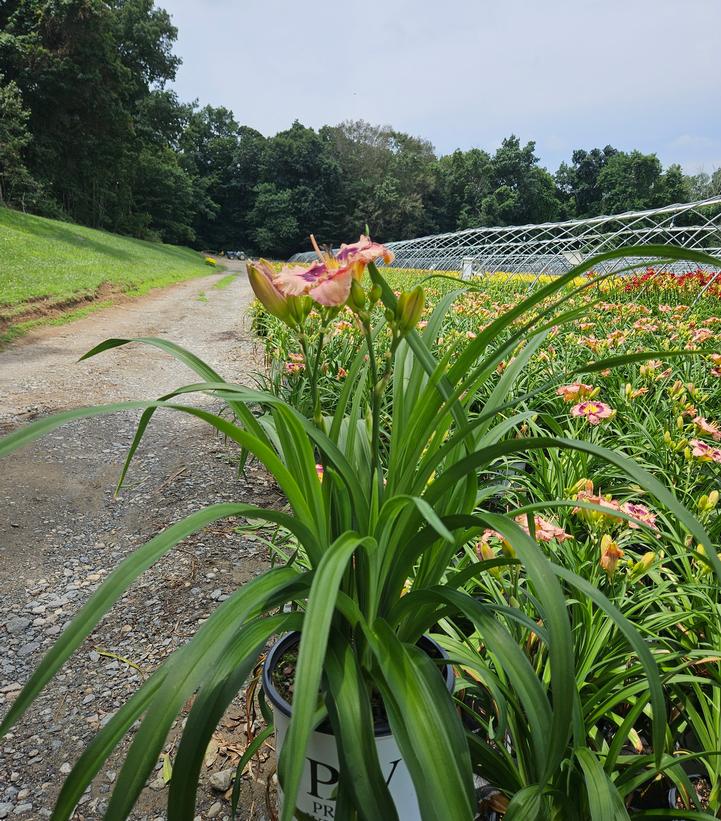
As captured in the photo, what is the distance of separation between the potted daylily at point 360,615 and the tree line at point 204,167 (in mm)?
16796

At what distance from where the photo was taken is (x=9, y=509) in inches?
82.8

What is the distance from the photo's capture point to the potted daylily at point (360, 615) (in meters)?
0.54

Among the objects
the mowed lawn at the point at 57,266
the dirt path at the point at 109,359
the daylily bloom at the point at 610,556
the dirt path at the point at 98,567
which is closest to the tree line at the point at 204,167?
the mowed lawn at the point at 57,266

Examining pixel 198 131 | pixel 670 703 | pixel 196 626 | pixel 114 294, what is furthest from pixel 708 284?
pixel 198 131

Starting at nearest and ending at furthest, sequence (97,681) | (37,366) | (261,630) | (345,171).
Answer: (261,630) < (97,681) < (37,366) < (345,171)

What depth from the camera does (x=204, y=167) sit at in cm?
3791

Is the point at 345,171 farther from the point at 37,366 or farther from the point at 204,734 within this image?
the point at 204,734

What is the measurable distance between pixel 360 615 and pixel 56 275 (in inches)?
346

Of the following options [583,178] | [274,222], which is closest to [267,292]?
[274,222]

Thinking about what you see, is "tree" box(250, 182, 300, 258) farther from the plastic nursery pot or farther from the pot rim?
the plastic nursery pot

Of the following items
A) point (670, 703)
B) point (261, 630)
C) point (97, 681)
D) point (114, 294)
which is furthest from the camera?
point (114, 294)

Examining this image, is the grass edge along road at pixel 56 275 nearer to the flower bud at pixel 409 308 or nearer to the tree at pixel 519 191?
the flower bud at pixel 409 308

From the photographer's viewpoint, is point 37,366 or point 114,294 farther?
point 114,294

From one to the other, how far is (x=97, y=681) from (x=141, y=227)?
1112 inches
